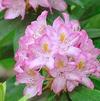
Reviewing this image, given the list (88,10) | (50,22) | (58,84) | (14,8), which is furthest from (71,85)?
(88,10)

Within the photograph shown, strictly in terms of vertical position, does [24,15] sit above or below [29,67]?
above

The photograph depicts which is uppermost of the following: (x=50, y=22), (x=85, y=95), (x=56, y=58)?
(x=50, y=22)

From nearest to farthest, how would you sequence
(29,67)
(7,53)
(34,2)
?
(29,67) < (34,2) < (7,53)

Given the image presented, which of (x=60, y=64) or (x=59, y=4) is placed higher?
(x=59, y=4)

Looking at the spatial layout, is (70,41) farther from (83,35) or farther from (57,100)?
(57,100)

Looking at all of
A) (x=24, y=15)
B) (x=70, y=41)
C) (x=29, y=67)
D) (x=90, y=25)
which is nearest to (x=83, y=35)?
(x=70, y=41)

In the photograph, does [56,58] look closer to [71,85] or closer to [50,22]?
[71,85]

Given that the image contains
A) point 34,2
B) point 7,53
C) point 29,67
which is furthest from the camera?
point 7,53
